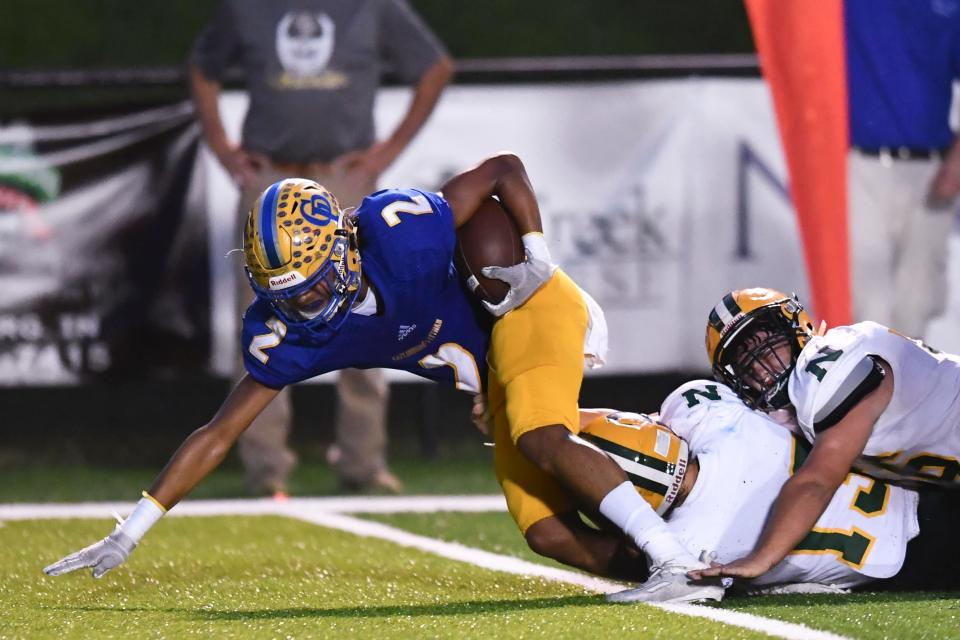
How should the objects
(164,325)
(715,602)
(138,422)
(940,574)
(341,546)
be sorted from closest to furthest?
(715,602), (940,574), (341,546), (164,325), (138,422)

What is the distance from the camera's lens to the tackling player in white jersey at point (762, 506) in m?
3.85

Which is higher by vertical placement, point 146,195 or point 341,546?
point 146,195

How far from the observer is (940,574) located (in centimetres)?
392

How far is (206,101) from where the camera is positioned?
6.67m

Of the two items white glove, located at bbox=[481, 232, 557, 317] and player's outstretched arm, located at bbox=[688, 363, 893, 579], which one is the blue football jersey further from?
player's outstretched arm, located at bbox=[688, 363, 893, 579]

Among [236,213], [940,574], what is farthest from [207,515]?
[940,574]

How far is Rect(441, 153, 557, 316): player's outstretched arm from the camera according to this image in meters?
4.09

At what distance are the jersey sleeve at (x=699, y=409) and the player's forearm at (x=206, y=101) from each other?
3090 millimetres

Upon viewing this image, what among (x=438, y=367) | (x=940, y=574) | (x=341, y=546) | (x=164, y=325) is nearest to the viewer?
(x=940, y=574)

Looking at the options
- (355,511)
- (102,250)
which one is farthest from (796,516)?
(102,250)

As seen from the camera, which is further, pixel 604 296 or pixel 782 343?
pixel 604 296

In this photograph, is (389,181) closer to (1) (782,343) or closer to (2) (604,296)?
(2) (604,296)

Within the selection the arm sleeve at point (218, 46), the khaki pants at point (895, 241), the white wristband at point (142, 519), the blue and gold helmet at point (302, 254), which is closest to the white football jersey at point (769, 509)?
the blue and gold helmet at point (302, 254)

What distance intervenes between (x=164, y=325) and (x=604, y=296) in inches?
77.4
